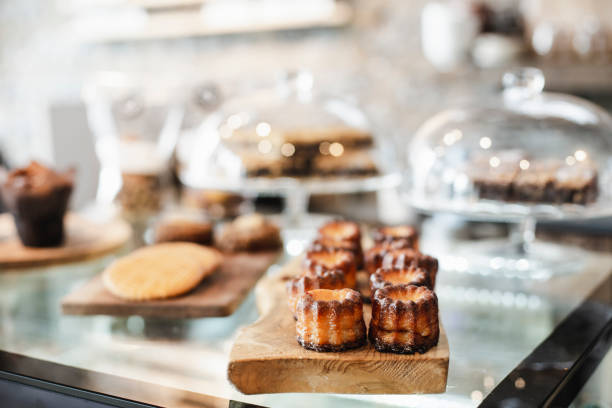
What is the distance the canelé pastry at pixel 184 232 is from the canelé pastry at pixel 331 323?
644 millimetres

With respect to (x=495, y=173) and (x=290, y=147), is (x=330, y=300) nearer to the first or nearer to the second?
(x=495, y=173)

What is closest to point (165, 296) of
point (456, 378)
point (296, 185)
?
point (456, 378)

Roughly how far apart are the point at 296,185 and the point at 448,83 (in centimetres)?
215

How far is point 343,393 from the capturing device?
28.6 inches

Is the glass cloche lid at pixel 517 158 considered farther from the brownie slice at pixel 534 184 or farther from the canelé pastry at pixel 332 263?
the canelé pastry at pixel 332 263

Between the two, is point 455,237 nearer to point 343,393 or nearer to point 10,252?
point 343,393

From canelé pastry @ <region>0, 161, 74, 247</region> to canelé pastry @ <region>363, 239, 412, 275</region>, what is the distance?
772mm

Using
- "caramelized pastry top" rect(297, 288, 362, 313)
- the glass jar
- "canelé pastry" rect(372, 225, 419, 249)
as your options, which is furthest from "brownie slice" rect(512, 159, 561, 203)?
the glass jar

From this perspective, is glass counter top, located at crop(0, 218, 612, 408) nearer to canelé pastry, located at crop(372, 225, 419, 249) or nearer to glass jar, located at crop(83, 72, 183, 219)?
canelé pastry, located at crop(372, 225, 419, 249)

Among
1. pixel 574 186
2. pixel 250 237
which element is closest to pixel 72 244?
pixel 250 237

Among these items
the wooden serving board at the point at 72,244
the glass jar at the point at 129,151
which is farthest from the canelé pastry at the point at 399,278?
the glass jar at the point at 129,151

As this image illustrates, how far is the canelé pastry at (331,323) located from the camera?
72 centimetres

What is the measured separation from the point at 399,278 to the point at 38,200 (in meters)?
0.91

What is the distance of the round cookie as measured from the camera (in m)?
1.02
